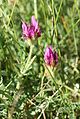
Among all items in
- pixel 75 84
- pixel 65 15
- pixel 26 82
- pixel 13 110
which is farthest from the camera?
pixel 65 15

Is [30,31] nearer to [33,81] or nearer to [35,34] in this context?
[35,34]

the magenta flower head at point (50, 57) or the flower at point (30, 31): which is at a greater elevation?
the flower at point (30, 31)

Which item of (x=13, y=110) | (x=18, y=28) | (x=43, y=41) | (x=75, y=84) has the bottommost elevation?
(x=13, y=110)

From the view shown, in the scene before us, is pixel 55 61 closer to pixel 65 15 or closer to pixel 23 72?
pixel 23 72

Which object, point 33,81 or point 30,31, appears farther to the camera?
point 33,81

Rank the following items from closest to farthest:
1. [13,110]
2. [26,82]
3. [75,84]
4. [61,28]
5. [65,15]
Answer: [13,110] < [26,82] < [75,84] < [61,28] < [65,15]

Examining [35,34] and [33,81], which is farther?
[33,81]

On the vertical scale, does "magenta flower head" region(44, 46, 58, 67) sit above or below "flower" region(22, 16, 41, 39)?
below

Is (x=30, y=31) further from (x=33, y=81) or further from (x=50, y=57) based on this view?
(x=33, y=81)

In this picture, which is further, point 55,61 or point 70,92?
point 70,92

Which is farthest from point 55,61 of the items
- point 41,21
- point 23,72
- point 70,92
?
point 41,21

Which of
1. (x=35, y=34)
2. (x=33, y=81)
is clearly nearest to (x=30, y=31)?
(x=35, y=34)
